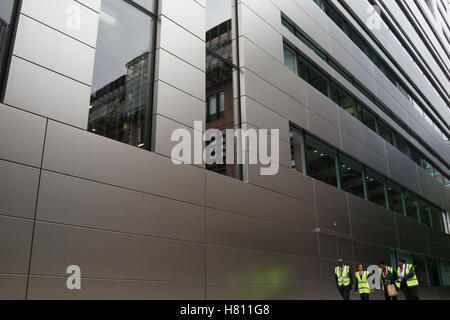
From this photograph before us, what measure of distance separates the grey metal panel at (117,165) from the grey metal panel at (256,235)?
0.98 m

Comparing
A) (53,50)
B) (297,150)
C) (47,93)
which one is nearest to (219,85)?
(297,150)

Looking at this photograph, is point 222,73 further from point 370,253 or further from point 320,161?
point 370,253

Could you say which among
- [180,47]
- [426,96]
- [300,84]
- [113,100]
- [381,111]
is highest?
[426,96]

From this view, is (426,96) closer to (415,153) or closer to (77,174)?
(415,153)

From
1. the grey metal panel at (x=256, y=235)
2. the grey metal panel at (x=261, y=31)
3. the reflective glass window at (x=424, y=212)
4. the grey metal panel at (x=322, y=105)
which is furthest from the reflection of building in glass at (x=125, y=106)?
the reflective glass window at (x=424, y=212)

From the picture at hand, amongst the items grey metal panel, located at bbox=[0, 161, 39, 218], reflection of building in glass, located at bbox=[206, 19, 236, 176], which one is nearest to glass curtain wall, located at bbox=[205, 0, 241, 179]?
reflection of building in glass, located at bbox=[206, 19, 236, 176]

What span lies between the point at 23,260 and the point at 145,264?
2.94 meters

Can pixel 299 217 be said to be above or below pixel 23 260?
above

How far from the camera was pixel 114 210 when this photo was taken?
977 centimetres

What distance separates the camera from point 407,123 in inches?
1193

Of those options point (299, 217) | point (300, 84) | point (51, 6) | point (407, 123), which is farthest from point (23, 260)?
point (407, 123)

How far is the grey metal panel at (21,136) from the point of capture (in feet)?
27.3

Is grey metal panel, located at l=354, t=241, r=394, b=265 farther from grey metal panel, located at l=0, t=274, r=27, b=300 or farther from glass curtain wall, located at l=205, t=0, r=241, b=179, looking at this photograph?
grey metal panel, located at l=0, t=274, r=27, b=300

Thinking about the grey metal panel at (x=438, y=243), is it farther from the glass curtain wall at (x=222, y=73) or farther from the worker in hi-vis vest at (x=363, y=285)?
the glass curtain wall at (x=222, y=73)
